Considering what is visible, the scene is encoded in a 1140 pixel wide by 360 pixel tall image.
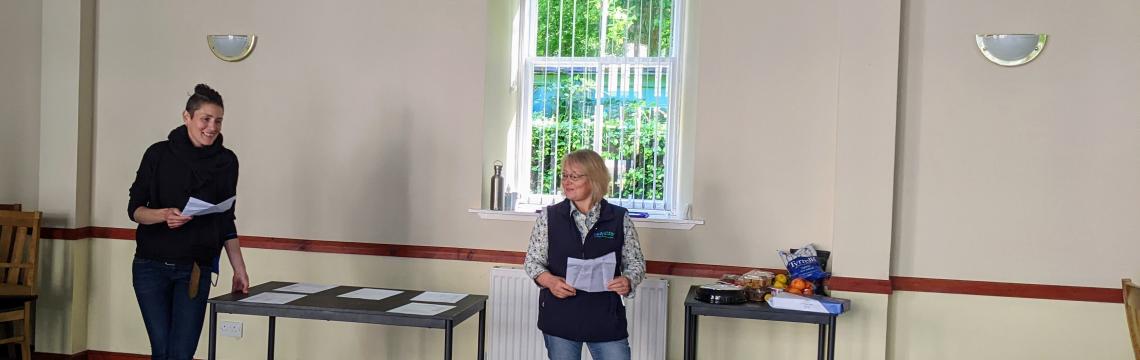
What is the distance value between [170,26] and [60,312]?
156 centimetres

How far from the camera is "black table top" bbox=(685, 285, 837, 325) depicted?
10.9 ft

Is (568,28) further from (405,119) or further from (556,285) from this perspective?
(556,285)

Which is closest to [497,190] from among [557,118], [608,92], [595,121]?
[557,118]

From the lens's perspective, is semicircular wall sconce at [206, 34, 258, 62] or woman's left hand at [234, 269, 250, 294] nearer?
woman's left hand at [234, 269, 250, 294]

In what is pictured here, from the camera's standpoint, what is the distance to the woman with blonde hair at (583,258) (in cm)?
299

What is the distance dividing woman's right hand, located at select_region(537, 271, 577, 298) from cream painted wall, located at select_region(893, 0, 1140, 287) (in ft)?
5.41

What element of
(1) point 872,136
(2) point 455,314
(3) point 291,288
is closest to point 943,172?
(1) point 872,136

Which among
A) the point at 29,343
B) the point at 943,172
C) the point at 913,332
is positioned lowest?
the point at 29,343

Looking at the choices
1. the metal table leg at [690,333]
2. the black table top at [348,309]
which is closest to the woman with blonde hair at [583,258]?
the black table top at [348,309]

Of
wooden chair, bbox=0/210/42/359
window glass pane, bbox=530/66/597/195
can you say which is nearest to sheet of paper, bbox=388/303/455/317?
window glass pane, bbox=530/66/597/195

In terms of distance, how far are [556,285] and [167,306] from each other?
4.70 feet

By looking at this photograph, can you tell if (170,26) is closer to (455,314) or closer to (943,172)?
(455,314)

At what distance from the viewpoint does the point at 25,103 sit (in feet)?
14.7

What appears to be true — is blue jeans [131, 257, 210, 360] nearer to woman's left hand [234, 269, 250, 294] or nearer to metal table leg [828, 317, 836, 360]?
woman's left hand [234, 269, 250, 294]
